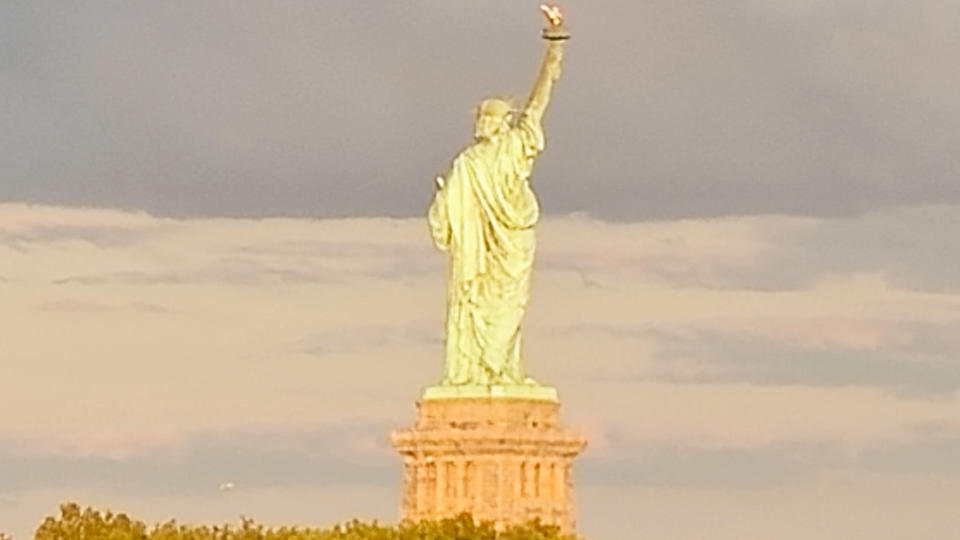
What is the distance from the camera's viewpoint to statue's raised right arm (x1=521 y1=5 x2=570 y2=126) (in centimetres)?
18462

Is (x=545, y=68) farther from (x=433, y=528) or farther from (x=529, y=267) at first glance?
(x=433, y=528)

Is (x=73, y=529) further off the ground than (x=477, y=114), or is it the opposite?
(x=477, y=114)

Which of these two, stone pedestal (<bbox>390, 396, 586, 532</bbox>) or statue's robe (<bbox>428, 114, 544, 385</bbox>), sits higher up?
statue's robe (<bbox>428, 114, 544, 385</bbox>)

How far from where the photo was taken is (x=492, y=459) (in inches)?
7215

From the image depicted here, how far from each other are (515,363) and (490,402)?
5.10 feet

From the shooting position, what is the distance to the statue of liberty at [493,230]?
185 m

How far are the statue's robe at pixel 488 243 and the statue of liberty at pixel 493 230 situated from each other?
20 mm

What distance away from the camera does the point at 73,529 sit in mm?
174625

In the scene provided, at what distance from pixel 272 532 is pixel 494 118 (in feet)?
42.6

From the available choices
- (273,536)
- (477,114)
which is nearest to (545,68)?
(477,114)

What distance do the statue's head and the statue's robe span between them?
184 millimetres

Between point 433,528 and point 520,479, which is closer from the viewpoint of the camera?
point 433,528

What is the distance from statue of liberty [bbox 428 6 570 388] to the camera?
18512cm

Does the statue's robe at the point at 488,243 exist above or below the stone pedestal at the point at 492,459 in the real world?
above
